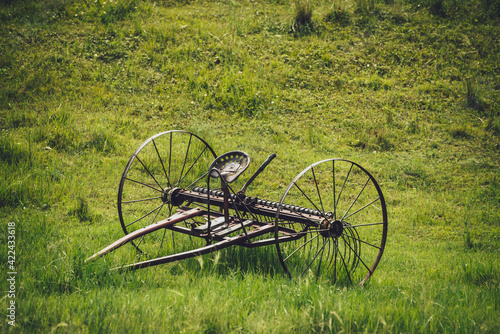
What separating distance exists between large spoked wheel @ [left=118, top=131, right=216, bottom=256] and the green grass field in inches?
9.4

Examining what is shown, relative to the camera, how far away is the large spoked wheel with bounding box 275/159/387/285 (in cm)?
→ 352

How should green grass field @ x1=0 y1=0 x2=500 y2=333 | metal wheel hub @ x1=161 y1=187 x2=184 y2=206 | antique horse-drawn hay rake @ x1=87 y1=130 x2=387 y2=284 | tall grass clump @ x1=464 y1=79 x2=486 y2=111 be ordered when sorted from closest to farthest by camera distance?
green grass field @ x1=0 y1=0 x2=500 y2=333 < antique horse-drawn hay rake @ x1=87 y1=130 x2=387 y2=284 < metal wheel hub @ x1=161 y1=187 x2=184 y2=206 < tall grass clump @ x1=464 y1=79 x2=486 y2=111

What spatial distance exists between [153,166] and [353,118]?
3.86 meters

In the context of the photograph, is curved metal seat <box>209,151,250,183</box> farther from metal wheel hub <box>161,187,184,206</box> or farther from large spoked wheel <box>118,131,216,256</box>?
metal wheel hub <box>161,187,184,206</box>

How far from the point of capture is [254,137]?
7227 millimetres

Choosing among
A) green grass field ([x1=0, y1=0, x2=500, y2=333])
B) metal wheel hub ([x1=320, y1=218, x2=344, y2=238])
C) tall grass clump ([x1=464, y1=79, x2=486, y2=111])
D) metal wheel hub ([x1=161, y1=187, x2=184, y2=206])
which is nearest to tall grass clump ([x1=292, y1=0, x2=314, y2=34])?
green grass field ([x1=0, y1=0, x2=500, y2=333])

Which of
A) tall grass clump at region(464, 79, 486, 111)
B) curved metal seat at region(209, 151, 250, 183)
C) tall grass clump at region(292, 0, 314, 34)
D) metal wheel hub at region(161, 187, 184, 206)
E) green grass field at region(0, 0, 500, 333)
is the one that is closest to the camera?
green grass field at region(0, 0, 500, 333)

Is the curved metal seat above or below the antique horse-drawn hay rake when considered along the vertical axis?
above

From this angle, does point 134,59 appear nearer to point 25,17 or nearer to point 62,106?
point 62,106

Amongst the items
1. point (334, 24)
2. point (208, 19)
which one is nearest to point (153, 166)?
point (208, 19)

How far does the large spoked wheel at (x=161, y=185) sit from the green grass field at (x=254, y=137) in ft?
0.78

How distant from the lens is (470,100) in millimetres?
8305

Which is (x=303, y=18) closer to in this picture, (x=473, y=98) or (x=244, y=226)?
(x=473, y=98)

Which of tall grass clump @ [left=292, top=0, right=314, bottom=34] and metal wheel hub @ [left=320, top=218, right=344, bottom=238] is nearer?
metal wheel hub @ [left=320, top=218, right=344, bottom=238]
